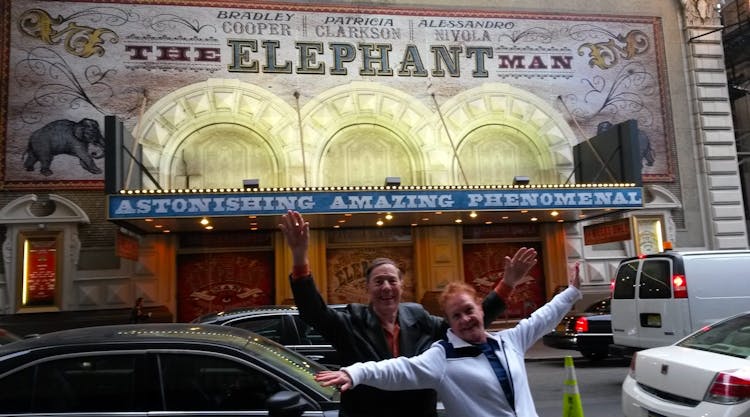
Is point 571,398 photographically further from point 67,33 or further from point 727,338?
point 67,33

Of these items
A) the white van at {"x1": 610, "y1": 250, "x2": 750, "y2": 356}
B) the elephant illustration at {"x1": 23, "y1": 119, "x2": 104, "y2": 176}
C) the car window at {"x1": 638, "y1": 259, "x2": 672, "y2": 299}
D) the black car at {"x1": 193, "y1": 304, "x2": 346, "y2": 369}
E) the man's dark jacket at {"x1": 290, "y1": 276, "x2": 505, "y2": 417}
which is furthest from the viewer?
the elephant illustration at {"x1": 23, "y1": 119, "x2": 104, "y2": 176}

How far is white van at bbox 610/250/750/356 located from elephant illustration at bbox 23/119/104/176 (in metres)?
14.2

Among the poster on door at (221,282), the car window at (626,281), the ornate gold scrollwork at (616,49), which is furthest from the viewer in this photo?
the ornate gold scrollwork at (616,49)

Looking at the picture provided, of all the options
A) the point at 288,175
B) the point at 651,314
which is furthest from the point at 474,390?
the point at 288,175

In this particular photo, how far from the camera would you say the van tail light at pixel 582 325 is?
41.0 feet

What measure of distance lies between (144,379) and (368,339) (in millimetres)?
1653

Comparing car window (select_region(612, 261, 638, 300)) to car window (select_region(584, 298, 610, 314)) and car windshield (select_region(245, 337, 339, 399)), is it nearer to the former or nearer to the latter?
car window (select_region(584, 298, 610, 314))

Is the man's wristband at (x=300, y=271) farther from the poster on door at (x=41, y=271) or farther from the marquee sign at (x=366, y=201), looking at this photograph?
the poster on door at (x=41, y=271)

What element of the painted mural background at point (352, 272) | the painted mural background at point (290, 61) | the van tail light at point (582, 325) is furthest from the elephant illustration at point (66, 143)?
the van tail light at point (582, 325)

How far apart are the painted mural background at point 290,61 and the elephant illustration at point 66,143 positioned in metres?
0.03

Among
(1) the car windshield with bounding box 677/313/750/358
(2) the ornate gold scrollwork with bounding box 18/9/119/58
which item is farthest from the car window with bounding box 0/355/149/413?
(2) the ornate gold scrollwork with bounding box 18/9/119/58

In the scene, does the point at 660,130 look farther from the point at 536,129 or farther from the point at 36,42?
the point at 36,42

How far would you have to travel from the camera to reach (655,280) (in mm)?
9578

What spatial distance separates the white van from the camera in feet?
29.5
